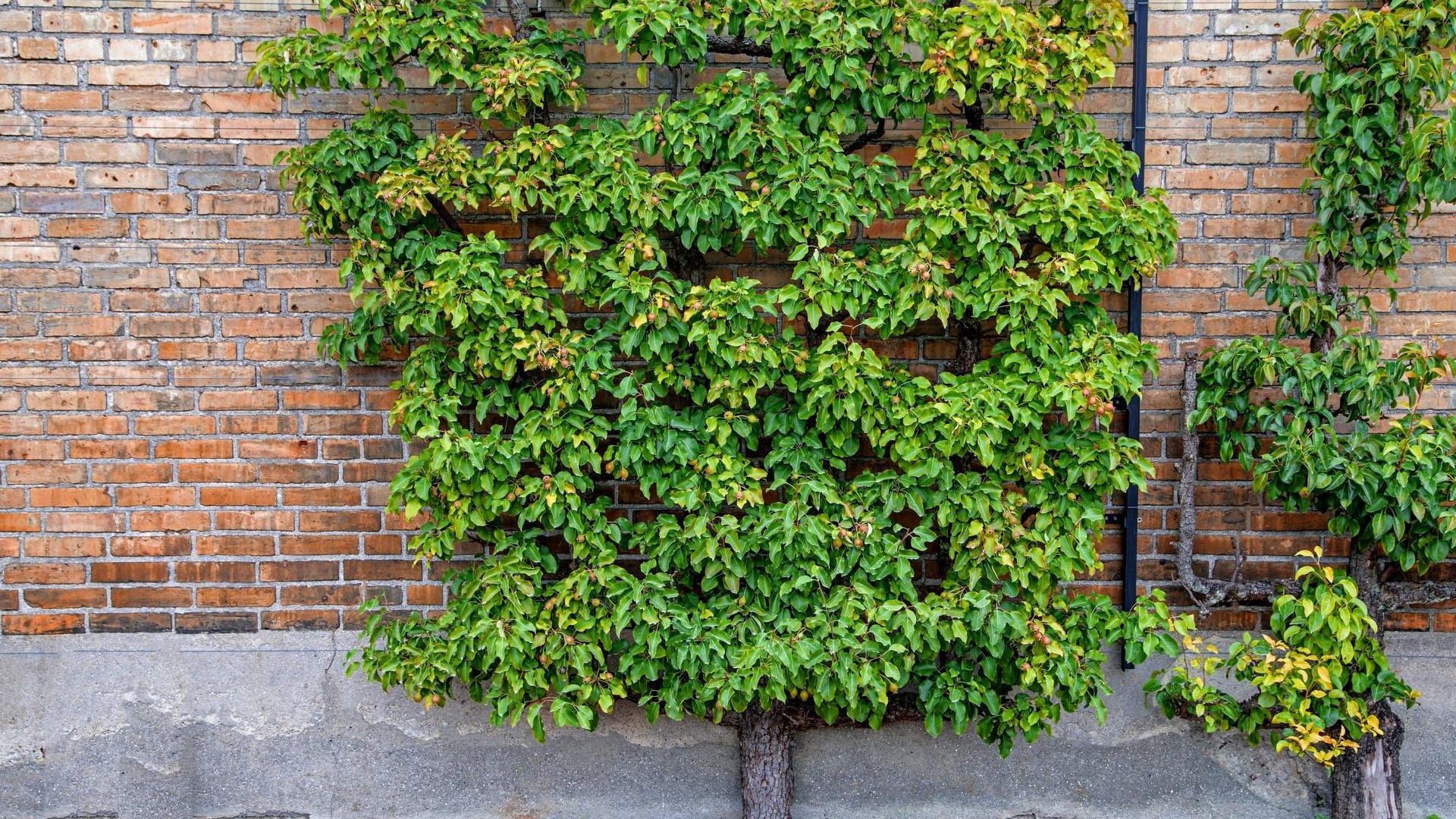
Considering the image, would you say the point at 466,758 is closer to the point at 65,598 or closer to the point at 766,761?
the point at 766,761

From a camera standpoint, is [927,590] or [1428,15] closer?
[1428,15]

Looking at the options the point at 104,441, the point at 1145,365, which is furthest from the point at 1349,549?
the point at 104,441

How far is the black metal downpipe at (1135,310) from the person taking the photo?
3150mm

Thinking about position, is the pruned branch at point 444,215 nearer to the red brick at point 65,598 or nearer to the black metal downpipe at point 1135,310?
the red brick at point 65,598

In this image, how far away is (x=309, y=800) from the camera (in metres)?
3.32

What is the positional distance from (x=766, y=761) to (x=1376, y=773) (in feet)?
6.38

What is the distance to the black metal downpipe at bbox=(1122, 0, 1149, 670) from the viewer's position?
3.15 meters

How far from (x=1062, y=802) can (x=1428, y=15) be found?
8.74 feet

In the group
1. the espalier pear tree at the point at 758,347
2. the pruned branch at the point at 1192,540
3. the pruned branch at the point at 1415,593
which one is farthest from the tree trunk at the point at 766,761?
the pruned branch at the point at 1415,593

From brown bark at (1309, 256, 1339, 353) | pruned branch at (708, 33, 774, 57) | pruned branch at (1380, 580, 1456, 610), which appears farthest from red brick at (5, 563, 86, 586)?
pruned branch at (1380, 580, 1456, 610)

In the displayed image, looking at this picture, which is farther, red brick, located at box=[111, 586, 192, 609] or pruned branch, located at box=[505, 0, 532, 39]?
red brick, located at box=[111, 586, 192, 609]

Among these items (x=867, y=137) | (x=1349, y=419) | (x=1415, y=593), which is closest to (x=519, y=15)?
(x=867, y=137)

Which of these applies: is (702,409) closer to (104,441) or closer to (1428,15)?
(104,441)

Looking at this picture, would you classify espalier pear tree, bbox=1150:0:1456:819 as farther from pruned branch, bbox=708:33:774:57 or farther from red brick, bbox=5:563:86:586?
red brick, bbox=5:563:86:586
